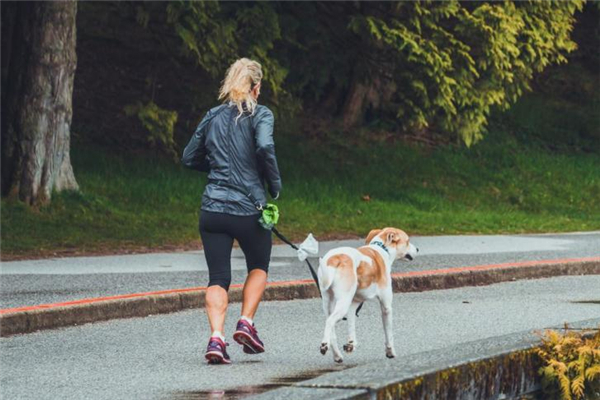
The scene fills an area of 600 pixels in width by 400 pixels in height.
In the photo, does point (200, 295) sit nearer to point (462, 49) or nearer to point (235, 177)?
point (235, 177)

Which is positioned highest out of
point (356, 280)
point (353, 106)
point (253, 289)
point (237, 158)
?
point (353, 106)

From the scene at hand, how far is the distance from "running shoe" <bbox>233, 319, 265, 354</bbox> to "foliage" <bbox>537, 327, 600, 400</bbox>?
2239 millimetres

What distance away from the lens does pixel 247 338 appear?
8.87 meters

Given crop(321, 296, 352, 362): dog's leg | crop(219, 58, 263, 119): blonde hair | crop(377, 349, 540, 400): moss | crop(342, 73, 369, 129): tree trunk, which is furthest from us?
crop(342, 73, 369, 129): tree trunk

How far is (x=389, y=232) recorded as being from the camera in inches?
367

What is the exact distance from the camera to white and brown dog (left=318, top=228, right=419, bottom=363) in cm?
861

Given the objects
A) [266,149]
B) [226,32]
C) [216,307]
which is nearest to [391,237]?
[266,149]

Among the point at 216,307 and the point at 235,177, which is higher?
the point at 235,177

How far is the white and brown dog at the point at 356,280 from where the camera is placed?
861 cm

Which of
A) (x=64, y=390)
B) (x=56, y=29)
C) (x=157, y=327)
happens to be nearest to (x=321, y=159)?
(x=56, y=29)

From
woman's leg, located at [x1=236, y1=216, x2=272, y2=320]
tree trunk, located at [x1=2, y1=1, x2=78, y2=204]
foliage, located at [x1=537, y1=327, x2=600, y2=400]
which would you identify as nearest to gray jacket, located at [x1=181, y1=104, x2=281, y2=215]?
woman's leg, located at [x1=236, y1=216, x2=272, y2=320]

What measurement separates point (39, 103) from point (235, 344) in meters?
10.6

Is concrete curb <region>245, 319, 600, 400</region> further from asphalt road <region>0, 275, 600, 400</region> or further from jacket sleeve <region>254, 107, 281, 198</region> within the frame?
jacket sleeve <region>254, 107, 281, 198</region>

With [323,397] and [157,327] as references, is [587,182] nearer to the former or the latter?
[157,327]
